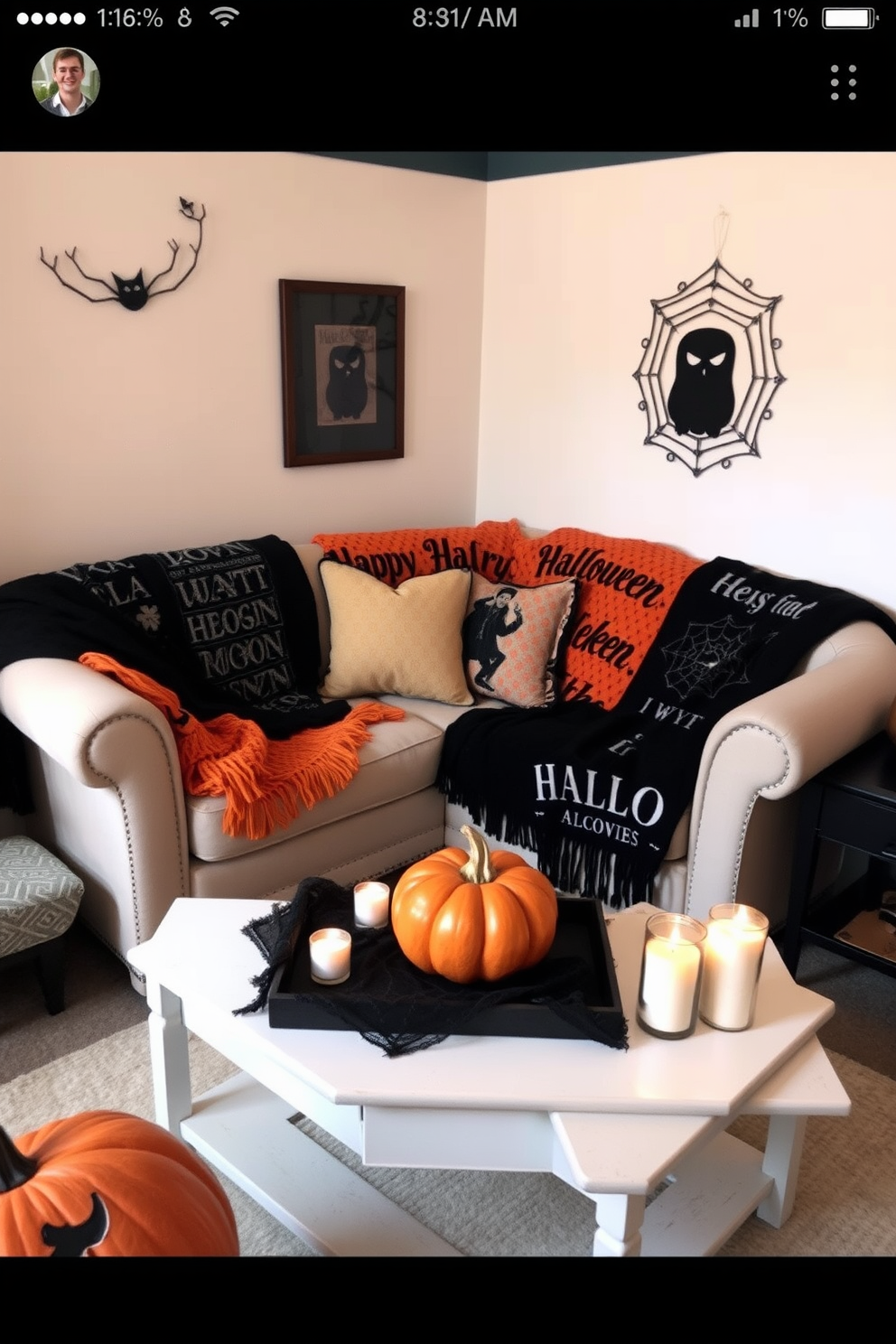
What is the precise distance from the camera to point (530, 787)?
7.71 ft

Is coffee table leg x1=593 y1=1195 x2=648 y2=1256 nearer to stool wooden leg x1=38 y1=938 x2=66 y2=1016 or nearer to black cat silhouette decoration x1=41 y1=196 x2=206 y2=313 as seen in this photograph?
stool wooden leg x1=38 y1=938 x2=66 y2=1016

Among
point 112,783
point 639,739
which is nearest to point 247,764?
point 112,783

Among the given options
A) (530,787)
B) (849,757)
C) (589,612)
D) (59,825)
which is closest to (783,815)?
(849,757)

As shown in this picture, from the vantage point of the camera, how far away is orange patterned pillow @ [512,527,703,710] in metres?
2.69

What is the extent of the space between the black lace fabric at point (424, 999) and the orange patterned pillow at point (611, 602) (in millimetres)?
1330

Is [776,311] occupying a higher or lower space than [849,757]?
higher

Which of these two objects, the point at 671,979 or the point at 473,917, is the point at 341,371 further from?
the point at 671,979

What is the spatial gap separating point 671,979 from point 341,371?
2.24 metres

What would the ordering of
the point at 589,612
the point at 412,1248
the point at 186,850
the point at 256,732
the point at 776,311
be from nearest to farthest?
the point at 412,1248, the point at 186,850, the point at 256,732, the point at 776,311, the point at 589,612
